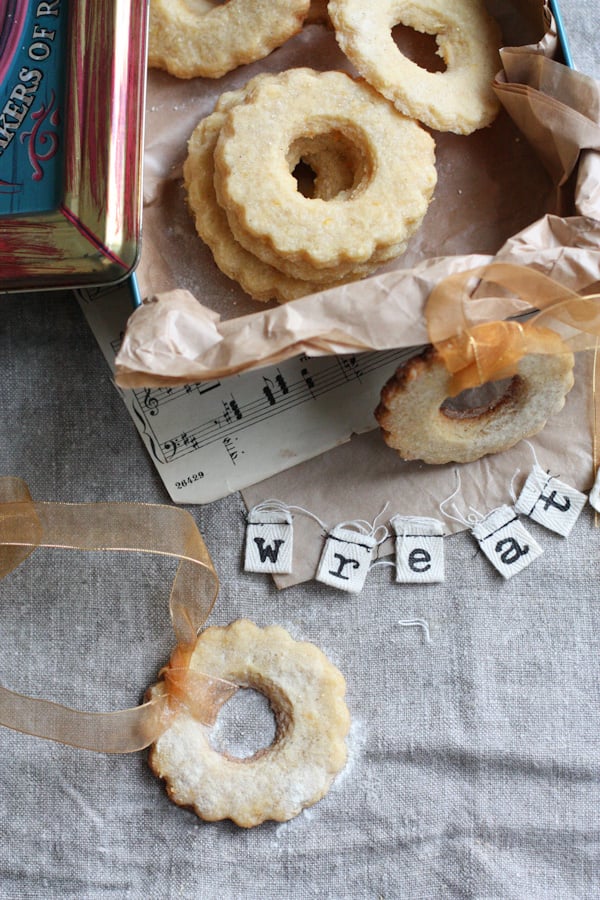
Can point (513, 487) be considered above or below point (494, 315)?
below

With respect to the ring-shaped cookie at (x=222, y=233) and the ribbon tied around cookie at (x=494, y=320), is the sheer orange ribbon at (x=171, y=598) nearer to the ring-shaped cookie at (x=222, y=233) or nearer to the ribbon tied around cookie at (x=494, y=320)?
the ring-shaped cookie at (x=222, y=233)

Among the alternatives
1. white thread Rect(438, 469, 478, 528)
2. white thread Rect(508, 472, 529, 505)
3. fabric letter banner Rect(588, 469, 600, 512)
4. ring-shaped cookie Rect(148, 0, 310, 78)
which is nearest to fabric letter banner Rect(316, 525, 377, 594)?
white thread Rect(438, 469, 478, 528)

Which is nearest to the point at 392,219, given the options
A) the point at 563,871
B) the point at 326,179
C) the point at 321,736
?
the point at 326,179

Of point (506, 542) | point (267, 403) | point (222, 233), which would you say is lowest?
point (506, 542)

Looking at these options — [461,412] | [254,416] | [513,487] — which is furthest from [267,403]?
[513,487]

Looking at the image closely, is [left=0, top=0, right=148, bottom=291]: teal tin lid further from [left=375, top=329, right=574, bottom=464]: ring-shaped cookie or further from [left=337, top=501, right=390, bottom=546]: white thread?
[left=337, top=501, right=390, bottom=546]: white thread

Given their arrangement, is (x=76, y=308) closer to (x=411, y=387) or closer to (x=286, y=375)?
(x=286, y=375)

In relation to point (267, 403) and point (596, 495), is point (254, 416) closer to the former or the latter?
point (267, 403)

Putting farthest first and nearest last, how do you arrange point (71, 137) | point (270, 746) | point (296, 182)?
point (270, 746), point (296, 182), point (71, 137)
